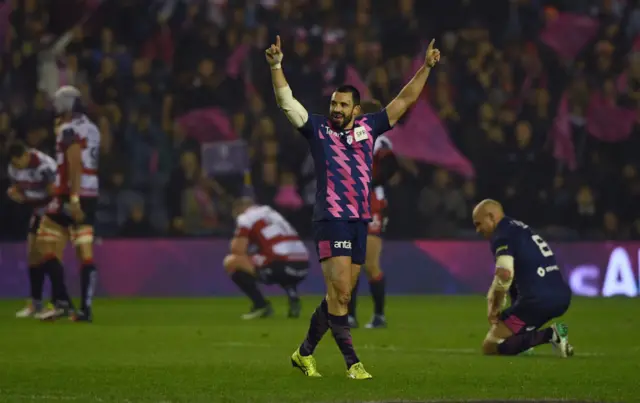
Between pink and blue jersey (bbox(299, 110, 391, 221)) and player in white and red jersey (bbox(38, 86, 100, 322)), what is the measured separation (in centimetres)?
673

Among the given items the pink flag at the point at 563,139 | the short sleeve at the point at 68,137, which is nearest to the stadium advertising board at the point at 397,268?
the pink flag at the point at 563,139

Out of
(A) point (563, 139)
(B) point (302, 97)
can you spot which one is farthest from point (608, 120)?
(B) point (302, 97)

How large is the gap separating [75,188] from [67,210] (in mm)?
480

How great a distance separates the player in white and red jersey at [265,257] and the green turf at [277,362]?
0.53 metres

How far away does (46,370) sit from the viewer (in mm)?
10914

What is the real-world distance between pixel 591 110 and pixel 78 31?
8.97 metres

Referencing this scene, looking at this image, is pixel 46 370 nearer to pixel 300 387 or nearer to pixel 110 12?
pixel 300 387

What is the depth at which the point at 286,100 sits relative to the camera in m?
9.98

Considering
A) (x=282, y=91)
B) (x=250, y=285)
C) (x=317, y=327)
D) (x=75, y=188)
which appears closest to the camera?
(x=282, y=91)

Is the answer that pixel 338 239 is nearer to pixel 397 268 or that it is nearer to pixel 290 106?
pixel 290 106

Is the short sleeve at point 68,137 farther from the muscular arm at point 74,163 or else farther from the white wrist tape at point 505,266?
the white wrist tape at point 505,266

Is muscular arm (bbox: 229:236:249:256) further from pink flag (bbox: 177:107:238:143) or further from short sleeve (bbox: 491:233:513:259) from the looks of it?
short sleeve (bbox: 491:233:513:259)

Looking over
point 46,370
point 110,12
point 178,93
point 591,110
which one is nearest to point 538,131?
point 591,110

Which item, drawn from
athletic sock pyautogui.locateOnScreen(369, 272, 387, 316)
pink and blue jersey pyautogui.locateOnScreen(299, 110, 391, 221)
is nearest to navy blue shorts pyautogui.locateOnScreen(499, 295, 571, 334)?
pink and blue jersey pyautogui.locateOnScreen(299, 110, 391, 221)
